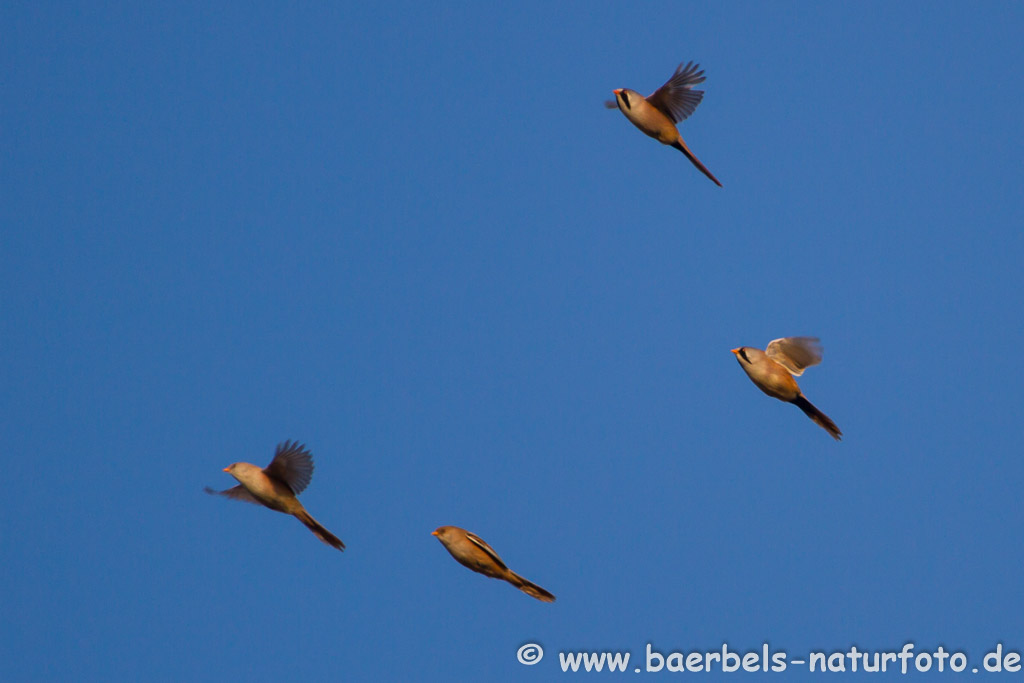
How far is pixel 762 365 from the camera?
13.0 metres

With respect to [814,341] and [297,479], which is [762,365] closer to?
[814,341]

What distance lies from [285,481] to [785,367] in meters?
4.86

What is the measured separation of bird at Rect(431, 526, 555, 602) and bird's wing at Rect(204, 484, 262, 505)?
238 centimetres

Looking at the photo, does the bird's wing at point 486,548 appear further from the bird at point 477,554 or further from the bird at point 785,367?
the bird at point 785,367

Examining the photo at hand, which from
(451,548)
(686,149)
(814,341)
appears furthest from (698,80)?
(451,548)

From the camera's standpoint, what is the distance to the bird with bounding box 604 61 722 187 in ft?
47.0

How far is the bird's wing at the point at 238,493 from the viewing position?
13648mm

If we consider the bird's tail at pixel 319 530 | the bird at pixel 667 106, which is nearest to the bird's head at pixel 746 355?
the bird at pixel 667 106

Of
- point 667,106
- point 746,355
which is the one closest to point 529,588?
point 746,355

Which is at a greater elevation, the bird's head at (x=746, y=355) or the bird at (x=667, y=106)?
the bird at (x=667, y=106)

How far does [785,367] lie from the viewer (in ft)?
43.3

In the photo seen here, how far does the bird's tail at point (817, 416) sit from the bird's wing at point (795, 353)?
12.2 inches

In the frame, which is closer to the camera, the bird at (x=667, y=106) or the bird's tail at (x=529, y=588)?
the bird's tail at (x=529, y=588)

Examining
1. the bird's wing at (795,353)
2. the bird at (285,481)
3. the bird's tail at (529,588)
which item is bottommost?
the bird's tail at (529,588)
